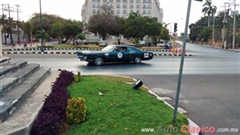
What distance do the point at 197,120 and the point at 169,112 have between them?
0.71 meters

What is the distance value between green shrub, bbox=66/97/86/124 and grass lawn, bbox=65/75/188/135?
0.37ft

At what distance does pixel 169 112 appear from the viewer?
4711mm

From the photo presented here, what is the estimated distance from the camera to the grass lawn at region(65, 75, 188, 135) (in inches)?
150

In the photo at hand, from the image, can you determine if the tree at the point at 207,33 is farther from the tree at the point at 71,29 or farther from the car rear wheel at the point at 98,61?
the car rear wheel at the point at 98,61

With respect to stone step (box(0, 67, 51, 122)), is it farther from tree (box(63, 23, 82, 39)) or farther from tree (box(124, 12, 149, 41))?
tree (box(124, 12, 149, 41))

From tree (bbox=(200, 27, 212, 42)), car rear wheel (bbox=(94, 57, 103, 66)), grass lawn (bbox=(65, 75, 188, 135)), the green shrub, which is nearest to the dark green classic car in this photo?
car rear wheel (bbox=(94, 57, 103, 66))

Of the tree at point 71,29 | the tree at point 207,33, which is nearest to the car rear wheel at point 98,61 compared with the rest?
the tree at point 71,29

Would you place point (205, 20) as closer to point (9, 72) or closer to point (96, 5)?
point (96, 5)

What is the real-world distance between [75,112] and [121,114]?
3.09 ft

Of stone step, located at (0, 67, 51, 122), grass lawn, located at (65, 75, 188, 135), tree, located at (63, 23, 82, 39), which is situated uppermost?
tree, located at (63, 23, 82, 39)

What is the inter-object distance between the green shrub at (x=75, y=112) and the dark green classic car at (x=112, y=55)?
9.48 metres

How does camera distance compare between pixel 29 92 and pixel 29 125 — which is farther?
pixel 29 92

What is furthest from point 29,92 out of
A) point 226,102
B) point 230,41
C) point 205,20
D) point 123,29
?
point 205,20

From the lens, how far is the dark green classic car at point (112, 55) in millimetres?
13633
